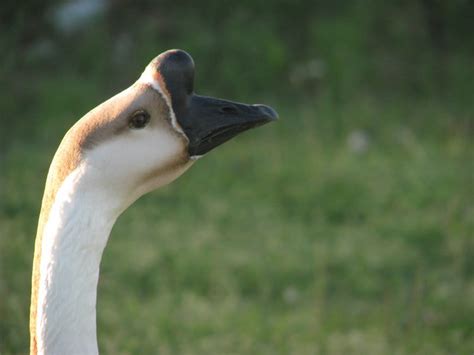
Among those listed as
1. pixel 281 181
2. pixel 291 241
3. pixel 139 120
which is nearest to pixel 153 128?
pixel 139 120

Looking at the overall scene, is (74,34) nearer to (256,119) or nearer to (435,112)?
(435,112)

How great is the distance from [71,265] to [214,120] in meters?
0.47

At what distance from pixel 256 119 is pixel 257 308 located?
192cm

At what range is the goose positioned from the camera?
1.67m

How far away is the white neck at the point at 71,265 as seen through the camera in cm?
166

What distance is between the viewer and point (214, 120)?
1879mm

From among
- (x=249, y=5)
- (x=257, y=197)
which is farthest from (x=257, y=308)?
(x=249, y=5)

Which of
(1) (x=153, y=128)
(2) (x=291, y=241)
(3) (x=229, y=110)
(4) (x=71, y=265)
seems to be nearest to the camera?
(4) (x=71, y=265)

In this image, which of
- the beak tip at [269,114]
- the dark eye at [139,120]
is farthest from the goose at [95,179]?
the beak tip at [269,114]

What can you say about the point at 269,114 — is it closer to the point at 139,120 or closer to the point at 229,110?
the point at 229,110

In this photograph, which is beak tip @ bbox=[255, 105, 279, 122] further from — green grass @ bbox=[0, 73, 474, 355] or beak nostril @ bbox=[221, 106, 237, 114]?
green grass @ bbox=[0, 73, 474, 355]

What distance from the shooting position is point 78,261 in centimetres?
167

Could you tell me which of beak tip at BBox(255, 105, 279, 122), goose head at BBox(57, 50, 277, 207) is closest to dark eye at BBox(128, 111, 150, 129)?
goose head at BBox(57, 50, 277, 207)

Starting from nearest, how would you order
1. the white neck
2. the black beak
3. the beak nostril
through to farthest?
the white neck < the black beak < the beak nostril
